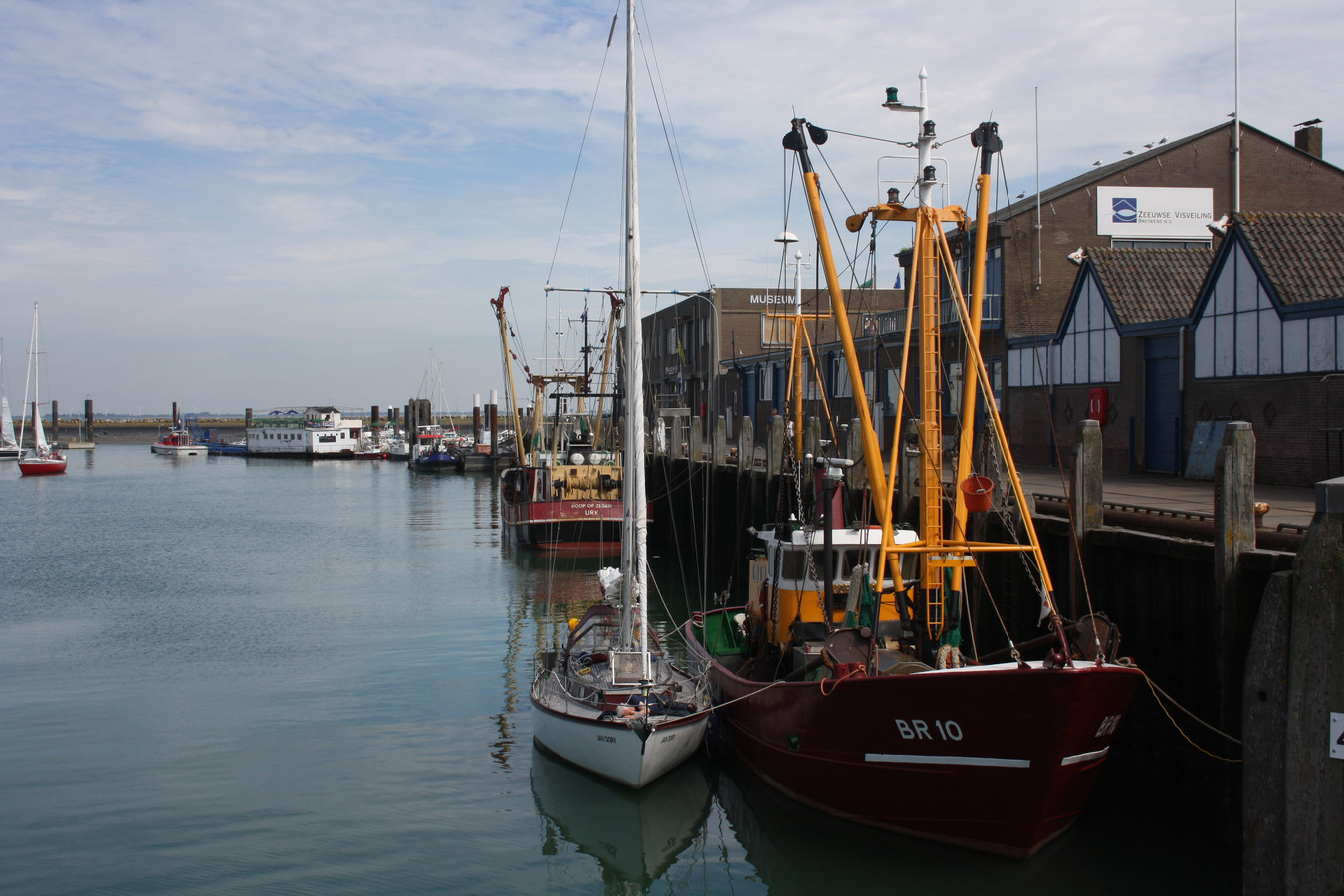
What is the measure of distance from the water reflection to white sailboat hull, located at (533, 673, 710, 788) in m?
0.29

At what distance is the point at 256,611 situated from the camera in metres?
26.5

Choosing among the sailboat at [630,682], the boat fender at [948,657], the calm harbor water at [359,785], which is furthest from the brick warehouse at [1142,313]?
the calm harbor water at [359,785]

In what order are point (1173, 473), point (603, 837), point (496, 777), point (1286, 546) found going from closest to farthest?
point (1286, 546), point (603, 837), point (496, 777), point (1173, 473)

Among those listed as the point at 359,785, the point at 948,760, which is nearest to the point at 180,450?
the point at 359,785

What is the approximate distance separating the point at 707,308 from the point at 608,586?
46011 mm

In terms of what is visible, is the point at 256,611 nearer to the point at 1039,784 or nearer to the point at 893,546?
the point at 893,546

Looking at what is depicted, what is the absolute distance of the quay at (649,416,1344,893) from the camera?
793 centimetres

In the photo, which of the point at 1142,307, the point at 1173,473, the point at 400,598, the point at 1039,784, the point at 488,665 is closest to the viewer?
the point at 1039,784

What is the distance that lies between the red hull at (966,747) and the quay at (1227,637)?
1145mm

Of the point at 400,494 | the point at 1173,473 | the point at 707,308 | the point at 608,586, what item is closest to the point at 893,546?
the point at 608,586

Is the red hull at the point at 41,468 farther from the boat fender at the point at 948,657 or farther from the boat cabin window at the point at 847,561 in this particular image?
the boat fender at the point at 948,657

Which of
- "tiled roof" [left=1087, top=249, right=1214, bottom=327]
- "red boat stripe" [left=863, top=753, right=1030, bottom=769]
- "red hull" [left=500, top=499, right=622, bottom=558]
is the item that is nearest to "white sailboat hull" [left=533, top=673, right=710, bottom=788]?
"red boat stripe" [left=863, top=753, right=1030, bottom=769]

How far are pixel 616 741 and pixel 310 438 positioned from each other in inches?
4554

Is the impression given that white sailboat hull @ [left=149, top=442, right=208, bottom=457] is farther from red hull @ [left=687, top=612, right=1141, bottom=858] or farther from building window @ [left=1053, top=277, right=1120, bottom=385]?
red hull @ [left=687, top=612, right=1141, bottom=858]
